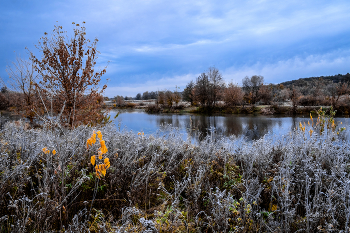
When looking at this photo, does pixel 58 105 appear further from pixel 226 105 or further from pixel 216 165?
pixel 226 105

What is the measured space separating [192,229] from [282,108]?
31.1 metres

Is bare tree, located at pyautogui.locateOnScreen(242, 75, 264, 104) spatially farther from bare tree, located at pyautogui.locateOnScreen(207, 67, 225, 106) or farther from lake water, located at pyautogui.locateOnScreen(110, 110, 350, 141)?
lake water, located at pyautogui.locateOnScreen(110, 110, 350, 141)

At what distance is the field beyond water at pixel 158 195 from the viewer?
197 cm

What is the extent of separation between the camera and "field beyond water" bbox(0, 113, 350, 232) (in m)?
1.97

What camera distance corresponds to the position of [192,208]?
2633 mm

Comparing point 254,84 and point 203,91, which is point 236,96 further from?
point 254,84

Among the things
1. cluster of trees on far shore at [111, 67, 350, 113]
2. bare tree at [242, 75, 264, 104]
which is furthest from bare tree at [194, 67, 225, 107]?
bare tree at [242, 75, 264, 104]

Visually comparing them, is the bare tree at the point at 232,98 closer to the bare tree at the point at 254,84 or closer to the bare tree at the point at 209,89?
the bare tree at the point at 209,89

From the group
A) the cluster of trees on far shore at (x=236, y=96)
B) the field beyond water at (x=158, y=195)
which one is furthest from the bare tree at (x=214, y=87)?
the field beyond water at (x=158, y=195)

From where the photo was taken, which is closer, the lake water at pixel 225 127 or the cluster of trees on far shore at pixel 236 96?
the lake water at pixel 225 127

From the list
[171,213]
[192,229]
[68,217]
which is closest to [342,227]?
[192,229]

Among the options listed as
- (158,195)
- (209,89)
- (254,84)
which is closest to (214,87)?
(209,89)

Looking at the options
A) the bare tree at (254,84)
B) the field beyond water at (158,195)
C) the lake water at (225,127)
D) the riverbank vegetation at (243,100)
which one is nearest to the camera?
the field beyond water at (158,195)

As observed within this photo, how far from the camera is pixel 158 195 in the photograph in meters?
2.60
